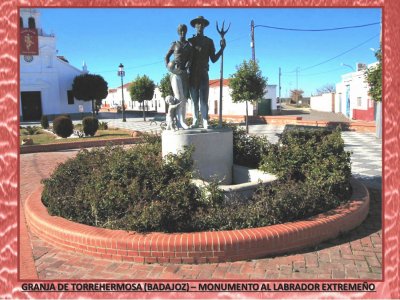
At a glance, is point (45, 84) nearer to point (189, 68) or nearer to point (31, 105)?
point (31, 105)

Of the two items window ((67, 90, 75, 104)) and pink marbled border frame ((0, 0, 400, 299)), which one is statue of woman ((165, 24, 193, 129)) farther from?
window ((67, 90, 75, 104))

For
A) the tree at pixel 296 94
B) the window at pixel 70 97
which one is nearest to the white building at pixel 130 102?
the window at pixel 70 97

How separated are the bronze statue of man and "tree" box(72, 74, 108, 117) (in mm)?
31505

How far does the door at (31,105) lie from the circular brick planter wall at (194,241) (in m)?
33.1

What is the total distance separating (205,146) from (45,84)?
3329 cm

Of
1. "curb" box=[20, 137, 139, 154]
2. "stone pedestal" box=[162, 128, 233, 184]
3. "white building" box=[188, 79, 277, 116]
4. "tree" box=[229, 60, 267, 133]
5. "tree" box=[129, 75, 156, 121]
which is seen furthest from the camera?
"tree" box=[129, 75, 156, 121]

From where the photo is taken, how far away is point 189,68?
5.79 m

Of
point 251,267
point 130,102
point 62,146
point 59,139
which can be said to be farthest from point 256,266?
point 130,102

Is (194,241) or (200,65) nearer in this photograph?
(194,241)

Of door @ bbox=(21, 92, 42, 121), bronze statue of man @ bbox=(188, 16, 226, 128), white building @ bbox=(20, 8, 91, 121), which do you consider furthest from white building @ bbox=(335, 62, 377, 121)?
door @ bbox=(21, 92, 42, 121)

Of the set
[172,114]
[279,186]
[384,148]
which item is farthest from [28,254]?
[384,148]

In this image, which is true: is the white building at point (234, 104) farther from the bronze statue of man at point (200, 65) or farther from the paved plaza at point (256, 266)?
the paved plaza at point (256, 266)

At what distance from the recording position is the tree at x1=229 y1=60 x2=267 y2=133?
67.9ft

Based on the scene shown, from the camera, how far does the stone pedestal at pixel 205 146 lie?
5.38 m
